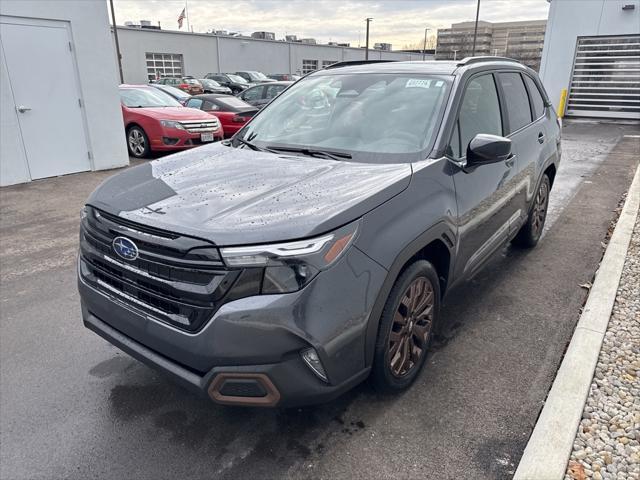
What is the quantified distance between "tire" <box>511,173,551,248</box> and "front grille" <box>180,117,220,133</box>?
7119 millimetres

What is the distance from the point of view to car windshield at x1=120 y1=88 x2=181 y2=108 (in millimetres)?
10562

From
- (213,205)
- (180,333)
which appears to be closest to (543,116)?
(213,205)

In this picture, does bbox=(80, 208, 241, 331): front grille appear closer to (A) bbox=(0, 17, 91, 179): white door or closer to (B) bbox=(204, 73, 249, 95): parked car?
(A) bbox=(0, 17, 91, 179): white door

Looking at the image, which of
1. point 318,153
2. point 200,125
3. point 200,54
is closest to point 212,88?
point 200,125

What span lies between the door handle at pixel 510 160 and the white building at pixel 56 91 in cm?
763

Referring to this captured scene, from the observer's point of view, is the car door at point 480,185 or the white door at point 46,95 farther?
the white door at point 46,95

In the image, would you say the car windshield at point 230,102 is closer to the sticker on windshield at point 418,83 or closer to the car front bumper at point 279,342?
the sticker on windshield at point 418,83

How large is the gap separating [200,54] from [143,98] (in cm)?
3264

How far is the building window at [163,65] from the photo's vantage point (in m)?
37.8

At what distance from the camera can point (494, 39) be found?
2185 inches

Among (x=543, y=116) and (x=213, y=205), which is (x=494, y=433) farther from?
(x=543, y=116)

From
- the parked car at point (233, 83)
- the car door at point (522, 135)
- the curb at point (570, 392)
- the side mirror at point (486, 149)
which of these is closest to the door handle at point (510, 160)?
the car door at point (522, 135)

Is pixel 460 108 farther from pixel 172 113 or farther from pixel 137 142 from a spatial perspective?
pixel 137 142

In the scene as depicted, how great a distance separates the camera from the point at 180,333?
2.06 metres
